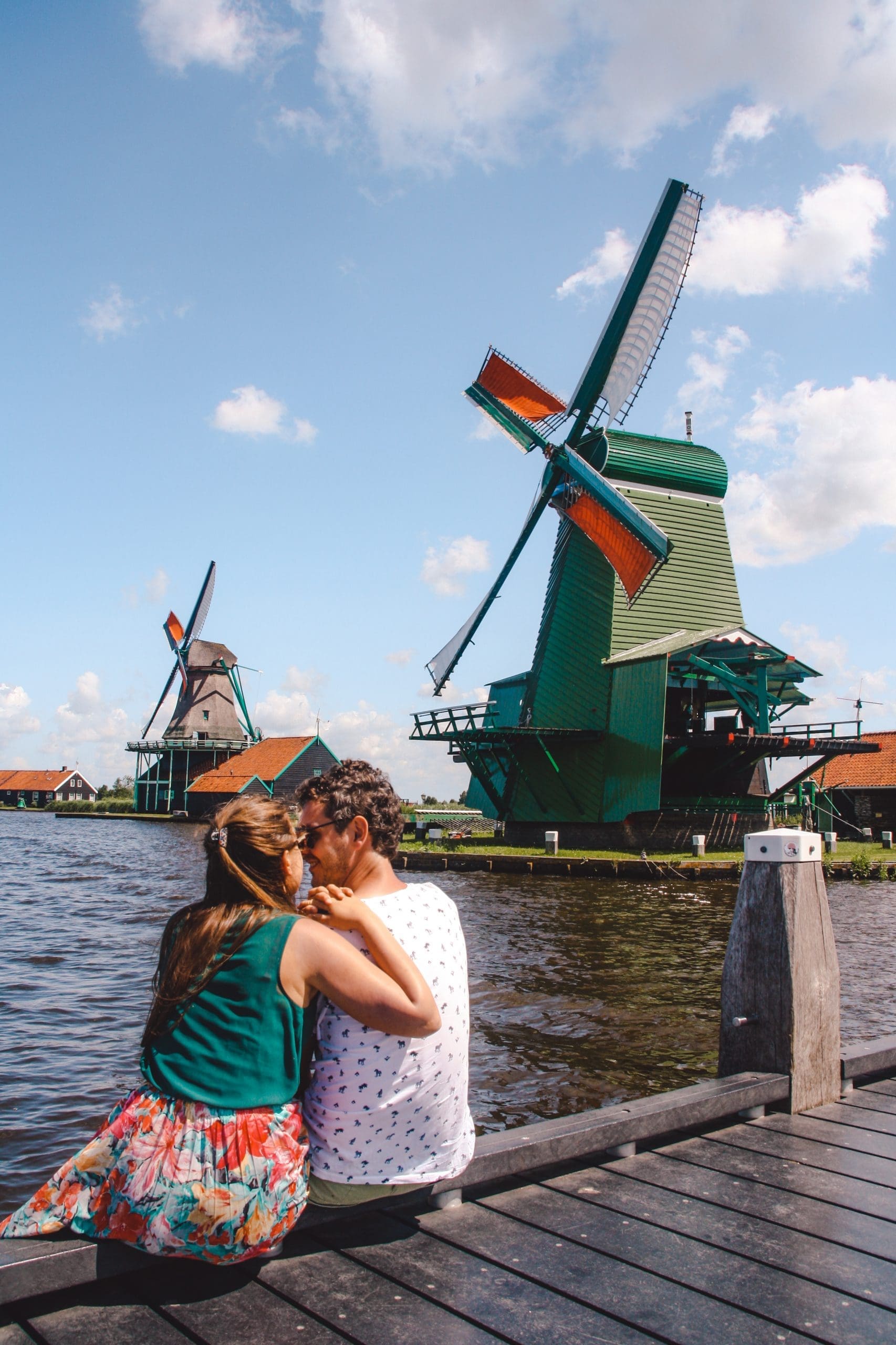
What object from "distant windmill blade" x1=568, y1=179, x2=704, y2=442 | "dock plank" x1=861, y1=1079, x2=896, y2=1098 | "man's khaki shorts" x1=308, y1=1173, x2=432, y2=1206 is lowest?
"dock plank" x1=861, y1=1079, x2=896, y2=1098

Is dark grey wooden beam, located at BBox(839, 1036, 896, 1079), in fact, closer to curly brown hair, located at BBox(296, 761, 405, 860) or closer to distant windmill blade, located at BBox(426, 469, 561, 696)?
curly brown hair, located at BBox(296, 761, 405, 860)

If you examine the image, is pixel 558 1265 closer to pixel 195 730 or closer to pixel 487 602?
pixel 487 602

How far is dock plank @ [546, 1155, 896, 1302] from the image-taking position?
2.19 meters

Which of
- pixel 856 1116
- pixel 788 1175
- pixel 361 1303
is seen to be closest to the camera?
pixel 361 1303

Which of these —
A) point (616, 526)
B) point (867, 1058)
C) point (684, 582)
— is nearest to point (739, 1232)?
point (867, 1058)

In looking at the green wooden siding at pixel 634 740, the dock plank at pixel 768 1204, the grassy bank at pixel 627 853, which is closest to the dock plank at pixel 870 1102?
the dock plank at pixel 768 1204

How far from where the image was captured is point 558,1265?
7.25ft

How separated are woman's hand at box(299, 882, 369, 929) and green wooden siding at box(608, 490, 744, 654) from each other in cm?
2058

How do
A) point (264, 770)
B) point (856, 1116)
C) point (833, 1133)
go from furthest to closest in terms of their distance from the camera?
point (264, 770) → point (856, 1116) → point (833, 1133)

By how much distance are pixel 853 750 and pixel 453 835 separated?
11.1 m

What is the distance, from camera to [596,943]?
442 inches

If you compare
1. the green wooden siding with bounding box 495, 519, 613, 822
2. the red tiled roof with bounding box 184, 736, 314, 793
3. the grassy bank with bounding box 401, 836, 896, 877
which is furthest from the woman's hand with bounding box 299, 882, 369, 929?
the red tiled roof with bounding box 184, 736, 314, 793

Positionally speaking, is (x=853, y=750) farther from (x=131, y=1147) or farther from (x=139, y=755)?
(x=139, y=755)

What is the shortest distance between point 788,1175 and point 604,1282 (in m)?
0.94
